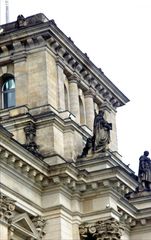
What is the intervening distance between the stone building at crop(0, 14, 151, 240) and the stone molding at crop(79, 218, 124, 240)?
41 mm

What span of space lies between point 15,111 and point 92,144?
3.71 m

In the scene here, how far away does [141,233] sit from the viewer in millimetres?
41125

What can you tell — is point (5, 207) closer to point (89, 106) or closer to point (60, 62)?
point (60, 62)

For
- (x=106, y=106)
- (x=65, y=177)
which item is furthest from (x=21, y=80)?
(x=106, y=106)

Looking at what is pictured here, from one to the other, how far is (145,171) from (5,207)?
1143 centimetres

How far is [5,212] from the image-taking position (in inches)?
1303

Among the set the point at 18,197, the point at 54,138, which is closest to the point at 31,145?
the point at 54,138

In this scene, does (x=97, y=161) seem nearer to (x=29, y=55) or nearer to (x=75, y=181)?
(x=75, y=181)

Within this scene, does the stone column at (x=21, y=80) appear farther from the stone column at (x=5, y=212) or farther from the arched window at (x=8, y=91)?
the stone column at (x=5, y=212)

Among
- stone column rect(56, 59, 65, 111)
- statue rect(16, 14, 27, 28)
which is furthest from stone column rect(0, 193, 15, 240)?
statue rect(16, 14, 27, 28)

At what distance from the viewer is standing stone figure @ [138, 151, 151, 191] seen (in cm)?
4244

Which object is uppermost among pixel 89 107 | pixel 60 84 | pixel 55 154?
pixel 89 107

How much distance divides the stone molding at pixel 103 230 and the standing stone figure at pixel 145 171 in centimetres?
573

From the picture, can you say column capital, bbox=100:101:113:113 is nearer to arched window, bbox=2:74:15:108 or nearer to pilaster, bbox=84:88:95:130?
pilaster, bbox=84:88:95:130
